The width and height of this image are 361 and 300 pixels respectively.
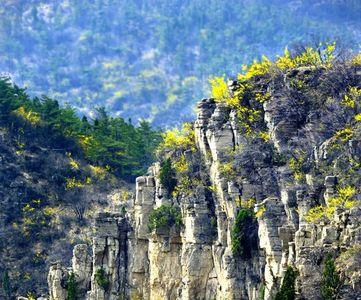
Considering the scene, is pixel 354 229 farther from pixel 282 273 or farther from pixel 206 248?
pixel 206 248

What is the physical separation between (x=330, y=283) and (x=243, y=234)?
14083mm

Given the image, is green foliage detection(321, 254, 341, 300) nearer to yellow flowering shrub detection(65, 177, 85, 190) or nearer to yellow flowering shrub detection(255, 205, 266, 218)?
yellow flowering shrub detection(255, 205, 266, 218)

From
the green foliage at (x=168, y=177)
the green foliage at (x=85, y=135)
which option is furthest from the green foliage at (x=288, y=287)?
the green foliage at (x=85, y=135)

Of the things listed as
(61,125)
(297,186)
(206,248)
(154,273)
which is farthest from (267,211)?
(61,125)

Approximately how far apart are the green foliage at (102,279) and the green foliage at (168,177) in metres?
8.79

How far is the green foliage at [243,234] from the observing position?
315 ft

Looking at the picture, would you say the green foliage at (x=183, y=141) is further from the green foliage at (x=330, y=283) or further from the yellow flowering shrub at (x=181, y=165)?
the green foliage at (x=330, y=283)

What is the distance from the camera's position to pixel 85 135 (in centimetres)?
15288

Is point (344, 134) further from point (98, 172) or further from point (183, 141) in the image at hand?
point (98, 172)

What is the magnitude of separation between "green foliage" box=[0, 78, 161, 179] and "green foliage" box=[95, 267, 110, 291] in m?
38.9

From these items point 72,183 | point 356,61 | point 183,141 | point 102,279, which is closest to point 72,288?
point 102,279

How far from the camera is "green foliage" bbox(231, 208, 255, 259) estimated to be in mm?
96062

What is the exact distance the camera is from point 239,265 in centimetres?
9681

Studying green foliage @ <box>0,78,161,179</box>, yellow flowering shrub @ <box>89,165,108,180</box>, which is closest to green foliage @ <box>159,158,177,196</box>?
green foliage @ <box>0,78,161,179</box>
